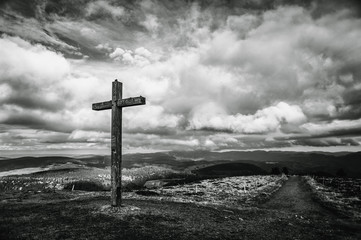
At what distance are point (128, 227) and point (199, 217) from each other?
543cm

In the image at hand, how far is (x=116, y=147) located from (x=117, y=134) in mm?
923

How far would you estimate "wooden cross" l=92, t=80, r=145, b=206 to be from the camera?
16766mm

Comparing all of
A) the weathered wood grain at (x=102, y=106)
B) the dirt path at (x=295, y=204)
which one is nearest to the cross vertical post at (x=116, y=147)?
the weathered wood grain at (x=102, y=106)

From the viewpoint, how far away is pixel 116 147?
17062 millimetres

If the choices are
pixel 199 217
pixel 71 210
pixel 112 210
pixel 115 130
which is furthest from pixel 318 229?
pixel 71 210

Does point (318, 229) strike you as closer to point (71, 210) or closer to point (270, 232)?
point (270, 232)

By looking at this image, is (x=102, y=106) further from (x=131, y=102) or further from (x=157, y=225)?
(x=157, y=225)

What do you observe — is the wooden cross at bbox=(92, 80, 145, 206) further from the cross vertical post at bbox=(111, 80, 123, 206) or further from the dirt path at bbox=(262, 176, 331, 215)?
the dirt path at bbox=(262, 176, 331, 215)

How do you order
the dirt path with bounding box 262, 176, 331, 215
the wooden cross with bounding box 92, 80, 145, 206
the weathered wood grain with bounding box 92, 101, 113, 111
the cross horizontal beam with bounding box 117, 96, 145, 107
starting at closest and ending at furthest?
1. the cross horizontal beam with bounding box 117, 96, 145, 107
2. the wooden cross with bounding box 92, 80, 145, 206
3. the weathered wood grain with bounding box 92, 101, 113, 111
4. the dirt path with bounding box 262, 176, 331, 215

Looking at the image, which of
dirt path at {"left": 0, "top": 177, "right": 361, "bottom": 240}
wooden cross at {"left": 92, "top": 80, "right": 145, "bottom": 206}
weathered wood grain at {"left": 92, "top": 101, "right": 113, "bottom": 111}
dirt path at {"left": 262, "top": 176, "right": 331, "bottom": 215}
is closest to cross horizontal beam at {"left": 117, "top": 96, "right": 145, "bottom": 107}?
wooden cross at {"left": 92, "top": 80, "right": 145, "bottom": 206}

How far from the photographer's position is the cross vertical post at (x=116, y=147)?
16.8m

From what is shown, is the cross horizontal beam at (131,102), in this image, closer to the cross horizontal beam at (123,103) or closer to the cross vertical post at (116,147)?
the cross horizontal beam at (123,103)

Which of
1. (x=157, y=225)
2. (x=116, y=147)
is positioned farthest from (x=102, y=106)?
(x=157, y=225)

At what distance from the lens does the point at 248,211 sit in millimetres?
20250
